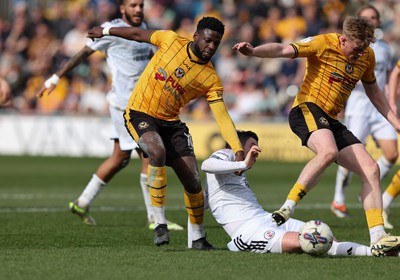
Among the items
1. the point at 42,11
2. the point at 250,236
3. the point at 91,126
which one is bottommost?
the point at 91,126

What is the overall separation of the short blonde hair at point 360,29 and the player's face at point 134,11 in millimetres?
3537

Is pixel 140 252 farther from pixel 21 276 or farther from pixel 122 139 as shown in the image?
pixel 122 139

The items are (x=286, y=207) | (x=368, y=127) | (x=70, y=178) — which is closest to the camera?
(x=286, y=207)

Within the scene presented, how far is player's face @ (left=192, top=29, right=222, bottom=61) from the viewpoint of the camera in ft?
29.5

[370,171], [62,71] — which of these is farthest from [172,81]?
[62,71]

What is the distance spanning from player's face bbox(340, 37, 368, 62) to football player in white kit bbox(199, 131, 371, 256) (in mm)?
1245

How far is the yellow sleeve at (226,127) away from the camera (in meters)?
8.88

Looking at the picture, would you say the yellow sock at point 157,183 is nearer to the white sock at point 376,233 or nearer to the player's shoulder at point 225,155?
the player's shoulder at point 225,155

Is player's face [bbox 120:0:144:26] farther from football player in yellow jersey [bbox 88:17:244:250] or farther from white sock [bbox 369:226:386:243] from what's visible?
white sock [bbox 369:226:386:243]

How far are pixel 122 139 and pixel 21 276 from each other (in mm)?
5096

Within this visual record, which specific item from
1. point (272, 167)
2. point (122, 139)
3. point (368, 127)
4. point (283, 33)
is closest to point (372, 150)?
point (272, 167)

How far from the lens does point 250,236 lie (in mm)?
8578

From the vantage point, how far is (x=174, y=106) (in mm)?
9375

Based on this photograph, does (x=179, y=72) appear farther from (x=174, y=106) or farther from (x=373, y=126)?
(x=373, y=126)
